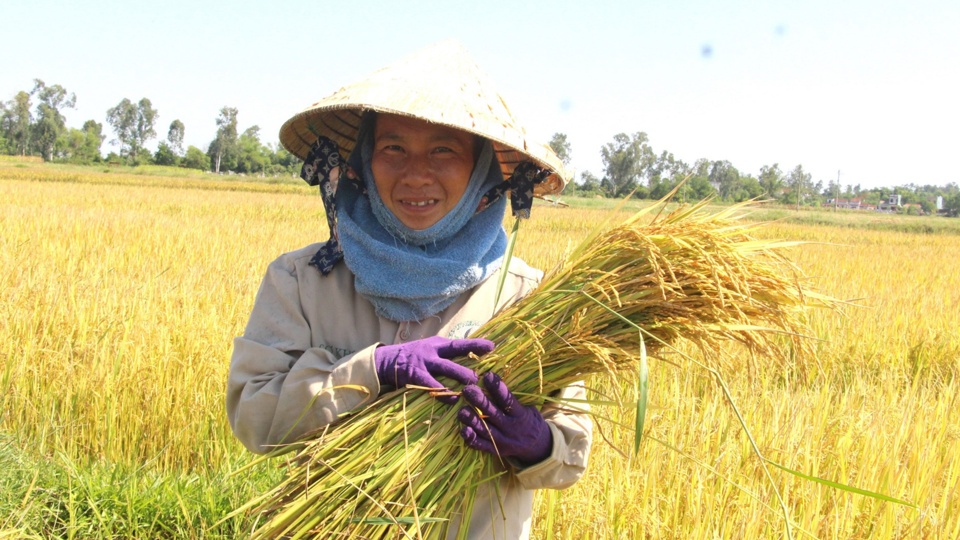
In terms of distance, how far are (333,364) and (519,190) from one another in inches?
22.7

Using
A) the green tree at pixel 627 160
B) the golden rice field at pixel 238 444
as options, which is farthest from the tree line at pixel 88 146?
the golden rice field at pixel 238 444

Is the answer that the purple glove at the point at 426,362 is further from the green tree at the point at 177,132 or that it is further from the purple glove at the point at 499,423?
the green tree at the point at 177,132

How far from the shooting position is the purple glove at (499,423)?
48.4 inches

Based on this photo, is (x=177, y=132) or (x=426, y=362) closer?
(x=426, y=362)

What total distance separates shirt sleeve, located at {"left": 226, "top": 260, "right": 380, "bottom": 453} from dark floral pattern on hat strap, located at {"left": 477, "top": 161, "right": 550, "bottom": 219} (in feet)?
1.55

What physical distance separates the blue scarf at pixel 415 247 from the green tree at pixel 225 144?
78021 millimetres

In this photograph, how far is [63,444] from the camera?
243cm

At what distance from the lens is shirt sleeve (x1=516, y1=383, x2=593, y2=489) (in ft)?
4.23

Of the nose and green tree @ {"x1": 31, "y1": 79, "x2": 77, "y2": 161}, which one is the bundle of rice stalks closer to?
the nose

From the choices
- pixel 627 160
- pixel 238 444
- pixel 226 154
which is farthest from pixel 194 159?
pixel 238 444

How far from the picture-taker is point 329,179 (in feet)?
5.01

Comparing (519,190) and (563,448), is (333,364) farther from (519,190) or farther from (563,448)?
(519,190)

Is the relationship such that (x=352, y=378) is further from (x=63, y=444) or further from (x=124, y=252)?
(x=124, y=252)

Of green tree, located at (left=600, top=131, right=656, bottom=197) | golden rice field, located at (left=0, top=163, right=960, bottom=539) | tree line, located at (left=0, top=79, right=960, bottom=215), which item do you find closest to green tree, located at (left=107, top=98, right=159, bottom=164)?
tree line, located at (left=0, top=79, right=960, bottom=215)
